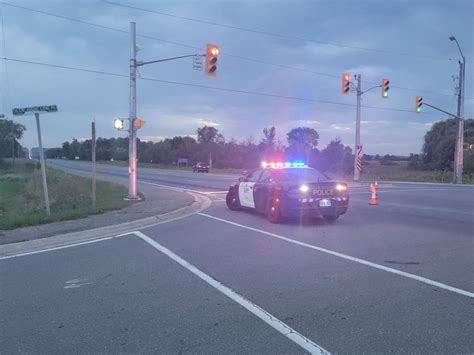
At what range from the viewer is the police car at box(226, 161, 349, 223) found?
10.8 meters

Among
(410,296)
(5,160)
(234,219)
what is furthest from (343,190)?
(5,160)

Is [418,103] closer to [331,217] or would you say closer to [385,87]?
[385,87]

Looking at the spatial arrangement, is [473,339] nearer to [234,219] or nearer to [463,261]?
[463,261]

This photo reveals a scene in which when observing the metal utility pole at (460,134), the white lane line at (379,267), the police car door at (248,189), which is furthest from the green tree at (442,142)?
the white lane line at (379,267)

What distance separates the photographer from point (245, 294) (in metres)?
5.42

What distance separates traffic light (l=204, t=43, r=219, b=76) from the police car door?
5601 mm

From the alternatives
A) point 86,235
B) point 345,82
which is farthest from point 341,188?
point 345,82

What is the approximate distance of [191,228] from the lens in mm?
10711

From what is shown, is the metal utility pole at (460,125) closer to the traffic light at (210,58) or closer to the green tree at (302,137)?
the traffic light at (210,58)

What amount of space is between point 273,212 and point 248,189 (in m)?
1.93

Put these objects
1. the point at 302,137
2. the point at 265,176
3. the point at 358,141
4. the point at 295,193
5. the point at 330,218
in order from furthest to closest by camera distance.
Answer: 1. the point at 302,137
2. the point at 358,141
3. the point at 265,176
4. the point at 330,218
5. the point at 295,193

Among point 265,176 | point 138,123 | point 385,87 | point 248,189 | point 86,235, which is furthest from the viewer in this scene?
point 385,87

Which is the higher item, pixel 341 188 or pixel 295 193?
pixel 341 188

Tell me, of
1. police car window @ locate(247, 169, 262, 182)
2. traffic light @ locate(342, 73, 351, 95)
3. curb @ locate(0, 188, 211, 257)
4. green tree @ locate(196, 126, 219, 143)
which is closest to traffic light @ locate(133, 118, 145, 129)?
curb @ locate(0, 188, 211, 257)
